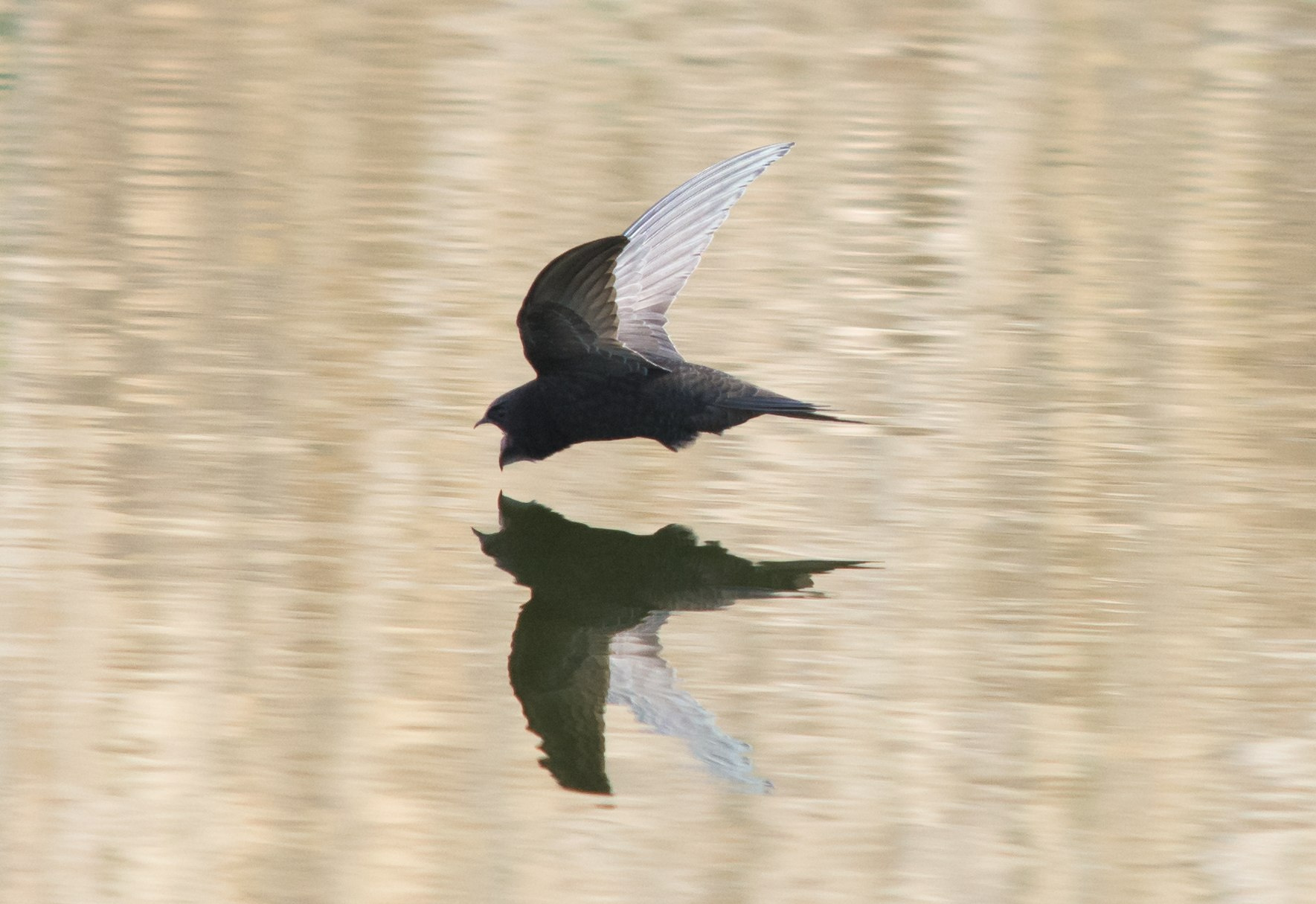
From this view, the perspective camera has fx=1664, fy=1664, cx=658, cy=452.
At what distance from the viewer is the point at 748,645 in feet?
10.6

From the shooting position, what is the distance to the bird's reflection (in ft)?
9.64

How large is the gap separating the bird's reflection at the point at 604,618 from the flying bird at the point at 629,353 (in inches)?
A: 8.3

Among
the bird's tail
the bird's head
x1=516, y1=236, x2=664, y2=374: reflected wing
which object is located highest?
x1=516, y1=236, x2=664, y2=374: reflected wing

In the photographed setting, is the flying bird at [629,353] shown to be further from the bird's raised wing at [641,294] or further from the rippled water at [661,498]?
the rippled water at [661,498]

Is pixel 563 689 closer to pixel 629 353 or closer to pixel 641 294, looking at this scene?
pixel 629 353

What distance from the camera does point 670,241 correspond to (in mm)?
3977

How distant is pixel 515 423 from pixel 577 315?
15.2 inches

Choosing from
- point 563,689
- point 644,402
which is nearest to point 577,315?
point 644,402

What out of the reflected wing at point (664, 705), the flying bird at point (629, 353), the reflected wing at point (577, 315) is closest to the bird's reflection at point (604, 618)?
the reflected wing at point (664, 705)

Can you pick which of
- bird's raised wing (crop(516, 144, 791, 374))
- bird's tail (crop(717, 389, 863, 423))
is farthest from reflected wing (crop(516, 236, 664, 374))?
bird's tail (crop(717, 389, 863, 423))

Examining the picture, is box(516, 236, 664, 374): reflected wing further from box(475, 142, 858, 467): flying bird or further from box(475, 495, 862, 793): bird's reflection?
box(475, 495, 862, 793): bird's reflection

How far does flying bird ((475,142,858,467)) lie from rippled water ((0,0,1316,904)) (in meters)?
0.20

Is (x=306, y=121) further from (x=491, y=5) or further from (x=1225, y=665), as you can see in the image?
(x=1225, y=665)

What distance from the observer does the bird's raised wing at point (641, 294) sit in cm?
343
